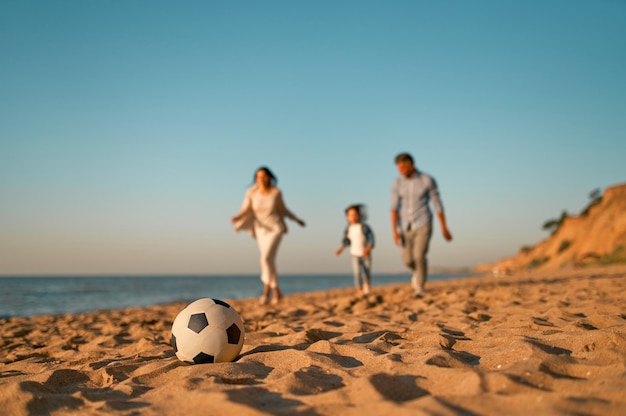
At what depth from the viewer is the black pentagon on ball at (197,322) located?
312 centimetres

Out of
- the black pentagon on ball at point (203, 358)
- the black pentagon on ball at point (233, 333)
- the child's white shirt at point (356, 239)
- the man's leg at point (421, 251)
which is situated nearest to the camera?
the black pentagon on ball at point (203, 358)

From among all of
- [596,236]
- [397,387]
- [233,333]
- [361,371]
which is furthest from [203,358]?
[596,236]

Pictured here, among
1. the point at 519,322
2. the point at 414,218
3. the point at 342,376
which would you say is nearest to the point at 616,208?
the point at 414,218

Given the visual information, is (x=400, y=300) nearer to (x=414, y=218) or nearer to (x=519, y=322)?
(x=414, y=218)

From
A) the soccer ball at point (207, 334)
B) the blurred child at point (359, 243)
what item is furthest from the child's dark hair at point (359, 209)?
the soccer ball at point (207, 334)

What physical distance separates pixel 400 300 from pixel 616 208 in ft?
74.7

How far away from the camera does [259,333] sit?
436 cm

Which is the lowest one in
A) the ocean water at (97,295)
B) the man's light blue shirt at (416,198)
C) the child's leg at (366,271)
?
the ocean water at (97,295)

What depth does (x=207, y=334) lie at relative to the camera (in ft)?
10.1

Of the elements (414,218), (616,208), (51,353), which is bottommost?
(51,353)

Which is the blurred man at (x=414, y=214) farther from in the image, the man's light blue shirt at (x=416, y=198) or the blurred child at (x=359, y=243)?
the blurred child at (x=359, y=243)

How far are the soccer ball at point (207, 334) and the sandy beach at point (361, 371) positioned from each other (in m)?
0.11

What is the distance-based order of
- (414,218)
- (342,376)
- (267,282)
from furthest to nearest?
1. (267,282)
2. (414,218)
3. (342,376)

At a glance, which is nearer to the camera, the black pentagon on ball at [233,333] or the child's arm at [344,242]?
the black pentagon on ball at [233,333]
